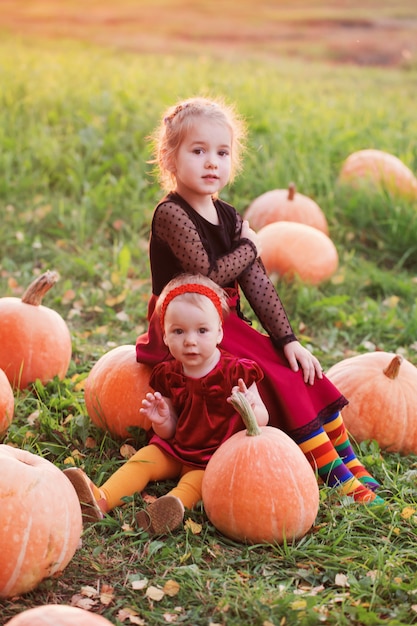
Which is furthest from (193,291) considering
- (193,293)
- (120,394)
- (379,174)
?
(379,174)

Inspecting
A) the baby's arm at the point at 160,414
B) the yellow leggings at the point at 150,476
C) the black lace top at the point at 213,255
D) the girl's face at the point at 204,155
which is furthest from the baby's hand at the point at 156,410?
the girl's face at the point at 204,155

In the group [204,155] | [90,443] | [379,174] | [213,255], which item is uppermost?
[204,155]

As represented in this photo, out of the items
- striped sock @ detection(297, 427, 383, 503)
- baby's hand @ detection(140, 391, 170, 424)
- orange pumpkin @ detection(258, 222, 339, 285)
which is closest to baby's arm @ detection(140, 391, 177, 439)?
baby's hand @ detection(140, 391, 170, 424)

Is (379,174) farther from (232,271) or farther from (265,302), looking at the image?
(232,271)

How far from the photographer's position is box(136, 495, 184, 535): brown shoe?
3023 mm

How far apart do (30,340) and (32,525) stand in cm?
156

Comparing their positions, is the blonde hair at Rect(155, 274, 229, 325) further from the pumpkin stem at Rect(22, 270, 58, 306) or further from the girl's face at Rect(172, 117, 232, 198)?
the pumpkin stem at Rect(22, 270, 58, 306)

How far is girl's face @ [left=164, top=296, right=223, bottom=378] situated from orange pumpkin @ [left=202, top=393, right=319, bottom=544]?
35cm

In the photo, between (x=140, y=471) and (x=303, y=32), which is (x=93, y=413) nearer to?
(x=140, y=471)

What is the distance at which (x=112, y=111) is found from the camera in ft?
25.0

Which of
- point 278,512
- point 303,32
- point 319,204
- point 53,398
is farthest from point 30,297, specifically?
point 303,32

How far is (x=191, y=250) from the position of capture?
3.42 m

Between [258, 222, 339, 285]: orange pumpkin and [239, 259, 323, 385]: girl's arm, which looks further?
[258, 222, 339, 285]: orange pumpkin

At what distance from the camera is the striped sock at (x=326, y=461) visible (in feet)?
11.2
